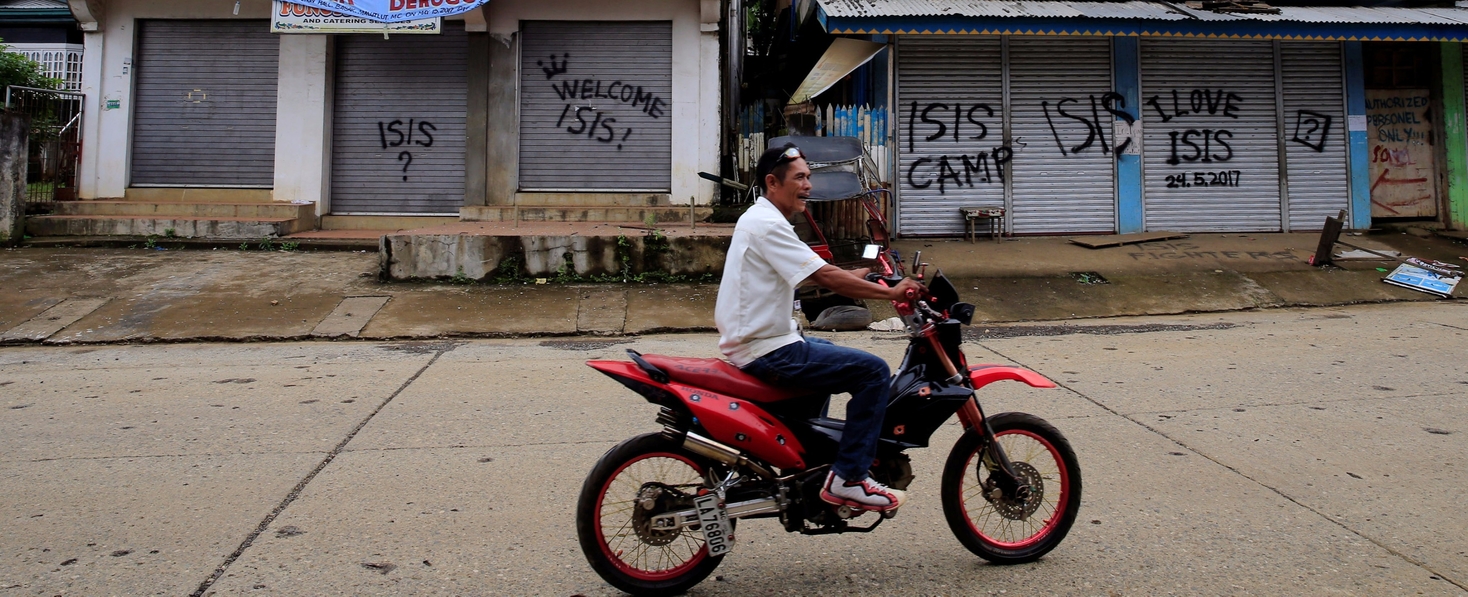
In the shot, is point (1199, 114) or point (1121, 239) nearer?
point (1121, 239)

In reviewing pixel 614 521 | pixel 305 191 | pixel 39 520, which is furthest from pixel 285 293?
pixel 614 521

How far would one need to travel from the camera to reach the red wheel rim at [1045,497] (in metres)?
3.44

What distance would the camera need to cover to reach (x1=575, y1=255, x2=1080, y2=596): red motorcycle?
312cm

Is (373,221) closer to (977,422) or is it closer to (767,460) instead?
(767,460)

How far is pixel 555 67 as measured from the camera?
1312 cm

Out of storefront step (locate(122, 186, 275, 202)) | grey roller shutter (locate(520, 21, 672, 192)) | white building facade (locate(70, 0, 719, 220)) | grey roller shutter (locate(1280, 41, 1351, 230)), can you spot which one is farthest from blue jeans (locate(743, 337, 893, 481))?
storefront step (locate(122, 186, 275, 202))

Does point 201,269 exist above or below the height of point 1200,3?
below

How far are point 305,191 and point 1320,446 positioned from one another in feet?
41.9

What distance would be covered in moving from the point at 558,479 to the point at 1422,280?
10575 millimetres

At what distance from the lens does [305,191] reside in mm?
13406

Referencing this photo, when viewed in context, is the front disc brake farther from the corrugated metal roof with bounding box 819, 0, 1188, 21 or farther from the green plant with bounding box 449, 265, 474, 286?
the corrugated metal roof with bounding box 819, 0, 1188, 21

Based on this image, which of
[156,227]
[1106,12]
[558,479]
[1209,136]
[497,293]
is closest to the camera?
Result: [558,479]

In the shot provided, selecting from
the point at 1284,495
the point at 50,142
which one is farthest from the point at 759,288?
the point at 50,142

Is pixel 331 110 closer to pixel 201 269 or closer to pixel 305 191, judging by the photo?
pixel 305 191
